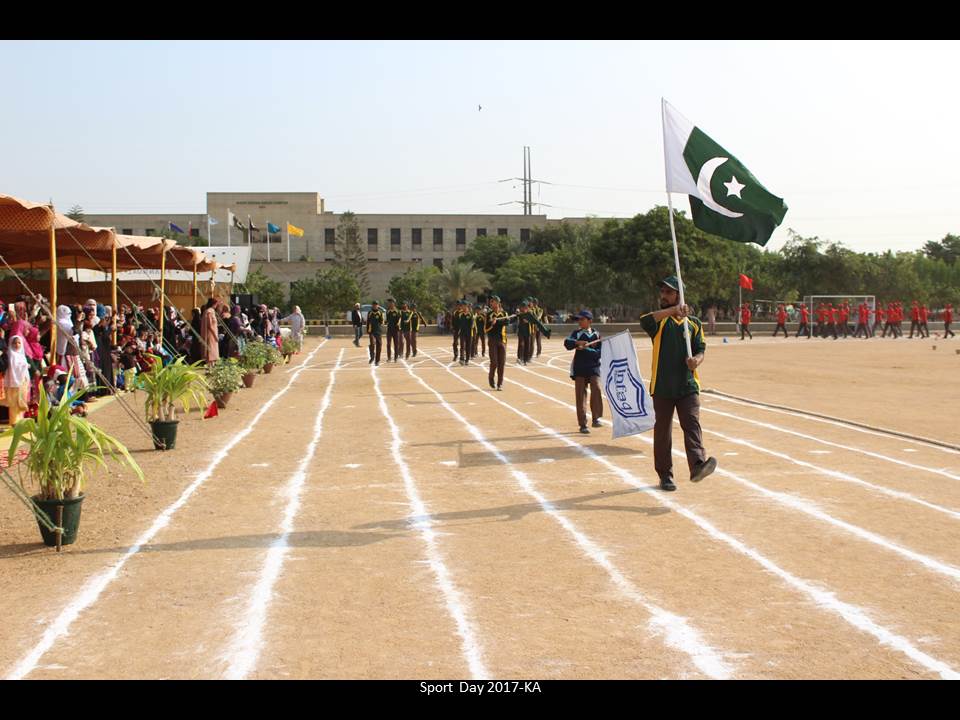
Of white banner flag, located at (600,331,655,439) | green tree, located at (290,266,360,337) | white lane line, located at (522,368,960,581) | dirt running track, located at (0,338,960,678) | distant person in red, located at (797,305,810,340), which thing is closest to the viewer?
dirt running track, located at (0,338,960,678)

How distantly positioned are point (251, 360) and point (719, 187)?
13138mm

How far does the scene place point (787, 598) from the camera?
17.4 feet

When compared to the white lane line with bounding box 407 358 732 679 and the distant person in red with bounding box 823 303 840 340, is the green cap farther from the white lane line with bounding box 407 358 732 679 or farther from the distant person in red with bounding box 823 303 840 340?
the distant person in red with bounding box 823 303 840 340

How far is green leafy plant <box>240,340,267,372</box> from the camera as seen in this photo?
20188 mm

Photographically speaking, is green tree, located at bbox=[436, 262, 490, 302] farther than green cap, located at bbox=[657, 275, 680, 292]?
Yes

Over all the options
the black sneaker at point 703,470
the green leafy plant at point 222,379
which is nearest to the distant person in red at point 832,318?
the green leafy plant at point 222,379

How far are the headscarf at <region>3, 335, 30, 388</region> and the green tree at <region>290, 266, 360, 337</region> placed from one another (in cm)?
4183

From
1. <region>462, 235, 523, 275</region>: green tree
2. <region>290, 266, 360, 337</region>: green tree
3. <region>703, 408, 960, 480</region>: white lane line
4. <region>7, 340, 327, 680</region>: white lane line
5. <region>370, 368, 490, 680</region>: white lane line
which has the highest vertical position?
<region>462, 235, 523, 275</region>: green tree

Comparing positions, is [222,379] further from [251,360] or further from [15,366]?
[251,360]

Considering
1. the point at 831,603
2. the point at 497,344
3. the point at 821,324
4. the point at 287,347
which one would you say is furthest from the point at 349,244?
the point at 831,603

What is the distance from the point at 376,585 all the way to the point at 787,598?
90.6 inches

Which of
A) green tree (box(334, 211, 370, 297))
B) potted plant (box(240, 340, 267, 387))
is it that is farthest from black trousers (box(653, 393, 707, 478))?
green tree (box(334, 211, 370, 297))

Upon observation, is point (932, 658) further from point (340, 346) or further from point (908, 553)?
point (340, 346)

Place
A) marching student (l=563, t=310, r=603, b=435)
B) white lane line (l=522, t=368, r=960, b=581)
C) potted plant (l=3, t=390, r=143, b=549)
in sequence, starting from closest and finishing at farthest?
1. white lane line (l=522, t=368, r=960, b=581)
2. potted plant (l=3, t=390, r=143, b=549)
3. marching student (l=563, t=310, r=603, b=435)
